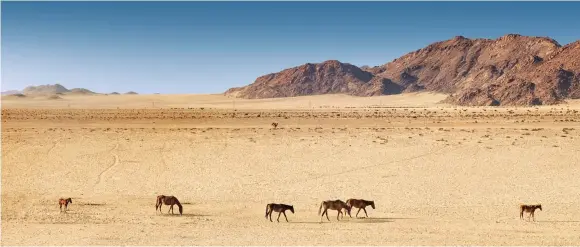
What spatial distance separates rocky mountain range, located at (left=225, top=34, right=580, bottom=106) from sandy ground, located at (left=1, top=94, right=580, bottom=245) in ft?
273

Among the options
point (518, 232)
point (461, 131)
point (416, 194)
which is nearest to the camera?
point (518, 232)

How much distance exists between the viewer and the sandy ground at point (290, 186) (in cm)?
1565

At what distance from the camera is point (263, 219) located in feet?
58.4

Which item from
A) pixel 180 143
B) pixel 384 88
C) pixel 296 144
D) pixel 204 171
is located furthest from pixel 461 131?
pixel 384 88

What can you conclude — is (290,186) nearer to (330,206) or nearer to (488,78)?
(330,206)

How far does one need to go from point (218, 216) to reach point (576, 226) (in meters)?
10.3

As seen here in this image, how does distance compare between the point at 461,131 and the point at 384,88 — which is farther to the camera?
the point at 384,88

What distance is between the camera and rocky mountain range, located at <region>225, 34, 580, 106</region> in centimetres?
12288

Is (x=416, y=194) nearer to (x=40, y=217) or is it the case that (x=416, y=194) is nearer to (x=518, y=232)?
(x=518, y=232)

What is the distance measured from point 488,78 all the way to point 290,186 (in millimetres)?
145545

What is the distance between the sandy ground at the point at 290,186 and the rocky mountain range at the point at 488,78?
83.2 metres

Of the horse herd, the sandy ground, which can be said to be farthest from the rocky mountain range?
the horse herd

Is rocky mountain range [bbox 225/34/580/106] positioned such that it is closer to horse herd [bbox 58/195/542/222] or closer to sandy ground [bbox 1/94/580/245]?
sandy ground [bbox 1/94/580/245]

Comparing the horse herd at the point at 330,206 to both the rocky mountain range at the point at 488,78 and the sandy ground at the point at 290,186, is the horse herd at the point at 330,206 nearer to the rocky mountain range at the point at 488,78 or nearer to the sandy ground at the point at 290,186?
the sandy ground at the point at 290,186
